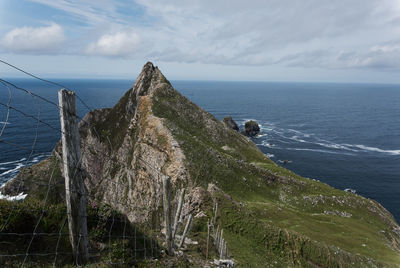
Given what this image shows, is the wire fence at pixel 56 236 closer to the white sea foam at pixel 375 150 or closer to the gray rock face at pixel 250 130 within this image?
the gray rock face at pixel 250 130

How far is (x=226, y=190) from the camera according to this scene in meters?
43.2

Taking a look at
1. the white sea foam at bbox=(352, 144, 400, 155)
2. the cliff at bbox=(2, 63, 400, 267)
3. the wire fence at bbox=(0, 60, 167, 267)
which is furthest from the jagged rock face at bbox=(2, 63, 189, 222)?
the white sea foam at bbox=(352, 144, 400, 155)

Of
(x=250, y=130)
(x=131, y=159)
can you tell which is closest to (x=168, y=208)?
(x=131, y=159)

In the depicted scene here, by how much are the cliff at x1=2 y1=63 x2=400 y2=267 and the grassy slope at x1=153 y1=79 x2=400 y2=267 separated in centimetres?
13

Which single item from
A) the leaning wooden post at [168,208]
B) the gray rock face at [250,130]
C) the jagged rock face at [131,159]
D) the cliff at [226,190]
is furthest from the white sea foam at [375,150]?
the leaning wooden post at [168,208]

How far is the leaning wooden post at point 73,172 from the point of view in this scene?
834 cm

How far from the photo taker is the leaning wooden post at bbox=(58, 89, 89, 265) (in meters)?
8.34

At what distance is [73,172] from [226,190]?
37.1 m

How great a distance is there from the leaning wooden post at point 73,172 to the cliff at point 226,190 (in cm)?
379

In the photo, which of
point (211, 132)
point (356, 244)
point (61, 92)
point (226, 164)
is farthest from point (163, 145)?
point (61, 92)

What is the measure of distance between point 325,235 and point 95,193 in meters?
55.7

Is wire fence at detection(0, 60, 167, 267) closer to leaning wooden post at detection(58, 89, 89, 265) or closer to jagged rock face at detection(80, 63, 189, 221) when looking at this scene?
leaning wooden post at detection(58, 89, 89, 265)

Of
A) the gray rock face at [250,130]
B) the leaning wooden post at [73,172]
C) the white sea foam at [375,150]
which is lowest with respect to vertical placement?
the white sea foam at [375,150]

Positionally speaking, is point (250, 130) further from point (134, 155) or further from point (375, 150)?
point (134, 155)
